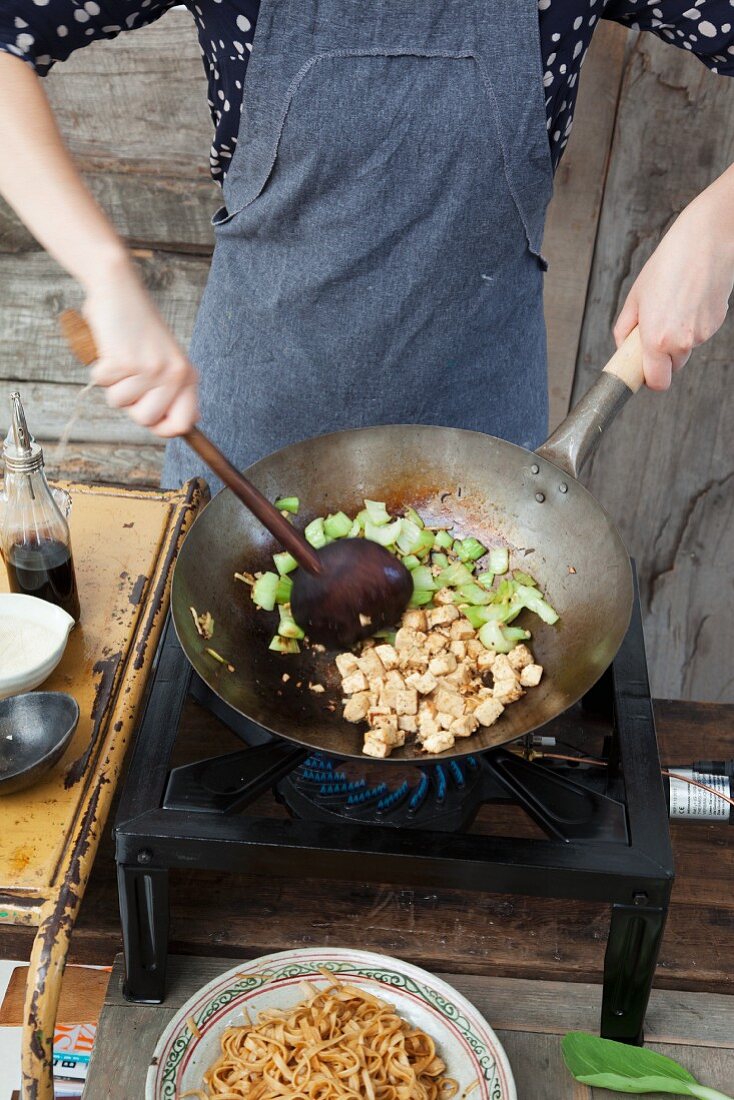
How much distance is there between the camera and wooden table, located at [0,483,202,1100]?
1117 millimetres

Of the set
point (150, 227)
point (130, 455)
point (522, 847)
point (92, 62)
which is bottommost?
point (130, 455)

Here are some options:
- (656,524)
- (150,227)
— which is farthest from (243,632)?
(656,524)

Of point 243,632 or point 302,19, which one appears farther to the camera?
point 302,19

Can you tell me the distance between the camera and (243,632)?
1351 mm

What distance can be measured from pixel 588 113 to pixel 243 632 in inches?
53.2

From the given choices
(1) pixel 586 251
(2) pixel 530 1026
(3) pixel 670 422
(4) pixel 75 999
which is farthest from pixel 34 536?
(3) pixel 670 422

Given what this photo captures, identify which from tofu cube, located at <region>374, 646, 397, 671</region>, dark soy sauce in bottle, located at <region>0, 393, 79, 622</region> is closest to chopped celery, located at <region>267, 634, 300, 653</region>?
tofu cube, located at <region>374, 646, 397, 671</region>

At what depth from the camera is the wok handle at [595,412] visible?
55.2 inches

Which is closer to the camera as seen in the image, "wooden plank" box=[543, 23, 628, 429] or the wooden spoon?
the wooden spoon

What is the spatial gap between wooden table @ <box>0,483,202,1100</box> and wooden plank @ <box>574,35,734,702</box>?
3.52 ft

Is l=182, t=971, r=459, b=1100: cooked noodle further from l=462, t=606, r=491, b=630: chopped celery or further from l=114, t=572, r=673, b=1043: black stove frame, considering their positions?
l=462, t=606, r=491, b=630: chopped celery

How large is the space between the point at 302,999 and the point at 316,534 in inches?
23.1

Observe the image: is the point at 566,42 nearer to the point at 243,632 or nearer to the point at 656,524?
the point at 243,632

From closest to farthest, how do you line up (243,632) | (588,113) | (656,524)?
(243,632) → (588,113) → (656,524)
